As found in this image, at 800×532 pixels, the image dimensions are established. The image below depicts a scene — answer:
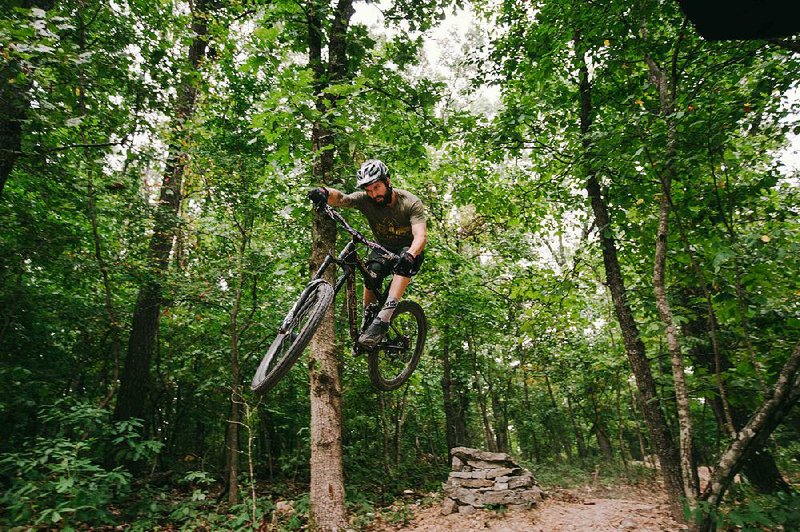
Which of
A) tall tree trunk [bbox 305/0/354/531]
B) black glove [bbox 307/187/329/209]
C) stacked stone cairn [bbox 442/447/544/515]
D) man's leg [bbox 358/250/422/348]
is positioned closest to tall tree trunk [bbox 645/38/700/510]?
man's leg [bbox 358/250/422/348]

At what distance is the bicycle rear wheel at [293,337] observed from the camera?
3.07 metres

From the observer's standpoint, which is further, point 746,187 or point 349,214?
point 349,214

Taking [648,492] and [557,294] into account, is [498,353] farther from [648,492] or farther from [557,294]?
[557,294]

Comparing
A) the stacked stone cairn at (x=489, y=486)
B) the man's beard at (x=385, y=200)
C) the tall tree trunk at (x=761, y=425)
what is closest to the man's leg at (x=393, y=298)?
the man's beard at (x=385, y=200)

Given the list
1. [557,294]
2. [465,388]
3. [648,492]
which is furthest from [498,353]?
[557,294]

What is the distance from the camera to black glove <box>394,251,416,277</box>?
3869 millimetres

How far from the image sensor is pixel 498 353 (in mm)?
16844

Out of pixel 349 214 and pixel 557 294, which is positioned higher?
pixel 349 214

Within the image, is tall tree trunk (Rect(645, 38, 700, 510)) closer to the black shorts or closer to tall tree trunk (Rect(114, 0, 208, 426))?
the black shorts

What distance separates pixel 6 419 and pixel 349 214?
25.1 ft

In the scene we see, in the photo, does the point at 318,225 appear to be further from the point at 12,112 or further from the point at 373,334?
the point at 12,112

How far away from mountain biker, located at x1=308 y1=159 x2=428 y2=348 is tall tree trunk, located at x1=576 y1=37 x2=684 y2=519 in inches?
143

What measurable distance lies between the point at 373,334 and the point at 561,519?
7.56m

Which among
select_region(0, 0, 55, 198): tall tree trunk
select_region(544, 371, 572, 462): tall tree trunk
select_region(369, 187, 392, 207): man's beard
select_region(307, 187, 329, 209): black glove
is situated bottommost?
select_region(544, 371, 572, 462): tall tree trunk
